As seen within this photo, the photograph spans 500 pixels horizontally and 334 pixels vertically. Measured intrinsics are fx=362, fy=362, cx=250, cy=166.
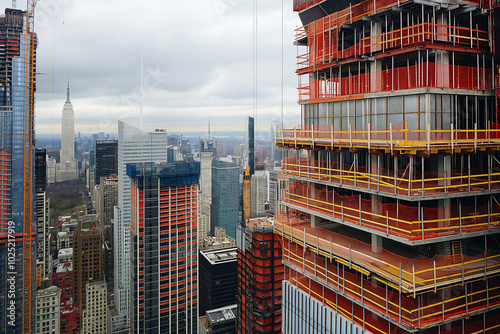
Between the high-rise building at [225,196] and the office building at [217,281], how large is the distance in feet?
22.2

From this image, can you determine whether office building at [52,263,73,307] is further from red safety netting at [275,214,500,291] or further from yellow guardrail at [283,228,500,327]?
red safety netting at [275,214,500,291]

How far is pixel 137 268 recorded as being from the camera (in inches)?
1908

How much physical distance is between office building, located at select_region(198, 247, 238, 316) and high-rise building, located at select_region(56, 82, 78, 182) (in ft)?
124

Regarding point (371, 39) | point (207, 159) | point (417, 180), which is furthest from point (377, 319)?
point (207, 159)

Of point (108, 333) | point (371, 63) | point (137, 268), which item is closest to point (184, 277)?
point (137, 268)

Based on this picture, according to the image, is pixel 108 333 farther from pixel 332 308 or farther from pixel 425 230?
pixel 425 230

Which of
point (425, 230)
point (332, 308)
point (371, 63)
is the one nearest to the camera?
point (425, 230)

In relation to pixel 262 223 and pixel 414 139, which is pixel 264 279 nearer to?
pixel 262 223

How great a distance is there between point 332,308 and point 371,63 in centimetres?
856

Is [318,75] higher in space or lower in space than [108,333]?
higher

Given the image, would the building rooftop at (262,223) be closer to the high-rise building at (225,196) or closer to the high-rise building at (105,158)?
the high-rise building at (225,196)

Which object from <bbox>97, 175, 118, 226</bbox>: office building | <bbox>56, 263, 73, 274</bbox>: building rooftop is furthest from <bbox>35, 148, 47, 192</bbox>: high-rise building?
<bbox>56, 263, 73, 274</bbox>: building rooftop

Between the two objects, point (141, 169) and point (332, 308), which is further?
point (141, 169)

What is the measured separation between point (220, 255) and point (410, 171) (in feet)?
218
